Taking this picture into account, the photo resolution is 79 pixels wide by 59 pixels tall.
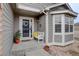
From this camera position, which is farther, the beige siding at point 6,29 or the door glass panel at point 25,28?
the door glass panel at point 25,28

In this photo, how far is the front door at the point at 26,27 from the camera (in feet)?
19.5

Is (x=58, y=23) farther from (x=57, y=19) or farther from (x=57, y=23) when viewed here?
(x=57, y=19)

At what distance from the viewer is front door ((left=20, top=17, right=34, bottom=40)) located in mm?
5935

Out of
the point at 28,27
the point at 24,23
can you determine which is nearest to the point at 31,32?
the point at 28,27

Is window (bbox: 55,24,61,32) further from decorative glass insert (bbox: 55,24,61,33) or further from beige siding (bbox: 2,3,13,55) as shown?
beige siding (bbox: 2,3,13,55)

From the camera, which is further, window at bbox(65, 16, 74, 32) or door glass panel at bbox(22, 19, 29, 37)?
door glass panel at bbox(22, 19, 29, 37)

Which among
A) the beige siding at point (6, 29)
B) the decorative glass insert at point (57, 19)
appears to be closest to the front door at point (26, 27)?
the decorative glass insert at point (57, 19)

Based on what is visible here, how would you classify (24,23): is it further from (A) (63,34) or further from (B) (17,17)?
(A) (63,34)

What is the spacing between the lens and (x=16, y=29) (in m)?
5.79

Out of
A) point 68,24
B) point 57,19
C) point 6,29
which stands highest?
point 57,19

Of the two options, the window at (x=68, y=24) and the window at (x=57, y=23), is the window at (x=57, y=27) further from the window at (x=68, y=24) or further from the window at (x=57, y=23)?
the window at (x=68, y=24)

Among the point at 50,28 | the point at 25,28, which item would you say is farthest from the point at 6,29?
the point at 25,28

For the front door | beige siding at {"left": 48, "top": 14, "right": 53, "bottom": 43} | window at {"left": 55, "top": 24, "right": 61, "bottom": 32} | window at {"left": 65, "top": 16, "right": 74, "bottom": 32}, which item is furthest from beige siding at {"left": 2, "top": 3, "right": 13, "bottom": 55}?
window at {"left": 65, "top": 16, "right": 74, "bottom": 32}

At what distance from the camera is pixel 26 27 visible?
6051 mm
